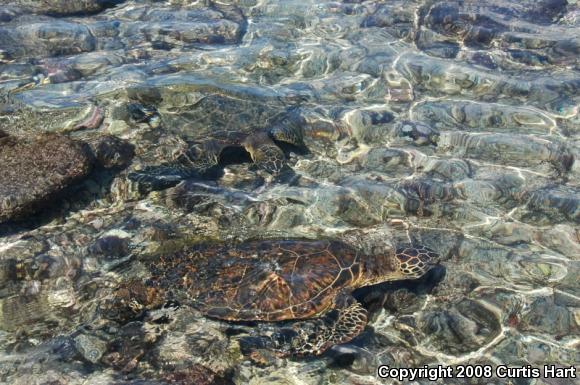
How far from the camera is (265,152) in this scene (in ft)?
21.4

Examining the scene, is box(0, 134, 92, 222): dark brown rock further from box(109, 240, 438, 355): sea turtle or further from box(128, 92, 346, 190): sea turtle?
box(109, 240, 438, 355): sea turtle

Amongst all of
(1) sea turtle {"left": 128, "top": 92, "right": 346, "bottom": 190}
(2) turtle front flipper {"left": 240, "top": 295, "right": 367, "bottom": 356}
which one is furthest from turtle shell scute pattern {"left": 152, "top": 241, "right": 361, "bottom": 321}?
(1) sea turtle {"left": 128, "top": 92, "right": 346, "bottom": 190}

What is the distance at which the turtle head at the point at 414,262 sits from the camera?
4922 mm

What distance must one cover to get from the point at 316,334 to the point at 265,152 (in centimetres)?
272

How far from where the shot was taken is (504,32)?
9070mm

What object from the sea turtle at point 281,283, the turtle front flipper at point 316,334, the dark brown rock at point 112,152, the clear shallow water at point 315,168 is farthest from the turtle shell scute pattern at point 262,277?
the dark brown rock at point 112,152

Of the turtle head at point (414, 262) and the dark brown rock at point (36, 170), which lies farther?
the dark brown rock at point (36, 170)

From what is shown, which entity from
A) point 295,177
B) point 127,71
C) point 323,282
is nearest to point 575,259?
point 323,282

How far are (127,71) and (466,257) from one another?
5629 mm

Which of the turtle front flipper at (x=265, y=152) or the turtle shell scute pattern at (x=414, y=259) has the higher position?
the turtle front flipper at (x=265, y=152)

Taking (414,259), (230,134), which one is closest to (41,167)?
(230,134)

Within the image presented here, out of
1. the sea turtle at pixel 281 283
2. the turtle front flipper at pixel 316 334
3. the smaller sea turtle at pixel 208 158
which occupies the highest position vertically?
the smaller sea turtle at pixel 208 158

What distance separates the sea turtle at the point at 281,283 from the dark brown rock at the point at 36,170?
5.27 ft

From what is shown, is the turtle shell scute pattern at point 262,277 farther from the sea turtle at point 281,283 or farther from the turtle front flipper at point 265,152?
the turtle front flipper at point 265,152
